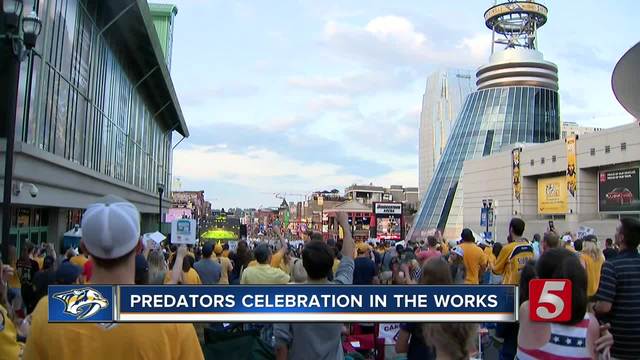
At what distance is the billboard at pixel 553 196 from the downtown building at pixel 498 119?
13.7m

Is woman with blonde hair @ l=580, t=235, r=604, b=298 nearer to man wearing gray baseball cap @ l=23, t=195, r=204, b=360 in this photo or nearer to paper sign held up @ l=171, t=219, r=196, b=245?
paper sign held up @ l=171, t=219, r=196, b=245

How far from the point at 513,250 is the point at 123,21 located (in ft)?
72.4

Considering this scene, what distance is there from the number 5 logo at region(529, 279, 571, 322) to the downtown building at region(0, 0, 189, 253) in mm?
13108

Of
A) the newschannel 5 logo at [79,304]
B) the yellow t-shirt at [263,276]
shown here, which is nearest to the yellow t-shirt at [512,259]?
the yellow t-shirt at [263,276]

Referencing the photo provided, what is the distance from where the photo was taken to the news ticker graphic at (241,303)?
Answer: 2.07m

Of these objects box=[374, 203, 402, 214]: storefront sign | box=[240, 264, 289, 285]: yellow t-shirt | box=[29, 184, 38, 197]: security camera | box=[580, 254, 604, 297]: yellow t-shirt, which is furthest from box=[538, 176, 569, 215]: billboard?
box=[240, 264, 289, 285]: yellow t-shirt

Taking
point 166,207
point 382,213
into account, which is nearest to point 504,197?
point 382,213

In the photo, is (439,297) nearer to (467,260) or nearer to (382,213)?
(467,260)

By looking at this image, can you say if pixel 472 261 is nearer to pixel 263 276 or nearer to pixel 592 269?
pixel 592 269

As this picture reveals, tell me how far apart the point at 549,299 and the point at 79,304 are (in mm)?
1929

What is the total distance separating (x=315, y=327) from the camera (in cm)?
374

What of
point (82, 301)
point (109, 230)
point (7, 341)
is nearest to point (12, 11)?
point (7, 341)

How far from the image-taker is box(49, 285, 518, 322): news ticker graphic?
81.6 inches

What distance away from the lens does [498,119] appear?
78875mm
